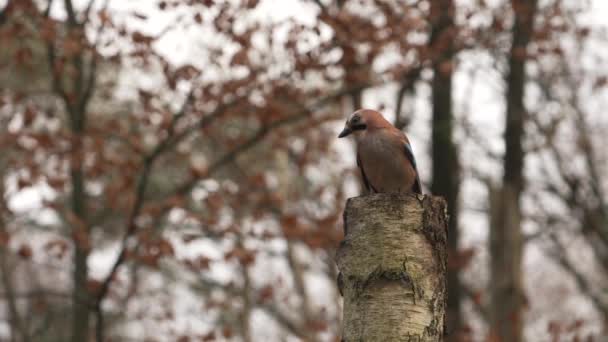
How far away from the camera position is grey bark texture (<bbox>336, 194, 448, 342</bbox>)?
3.12m

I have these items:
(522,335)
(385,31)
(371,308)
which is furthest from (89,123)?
(371,308)

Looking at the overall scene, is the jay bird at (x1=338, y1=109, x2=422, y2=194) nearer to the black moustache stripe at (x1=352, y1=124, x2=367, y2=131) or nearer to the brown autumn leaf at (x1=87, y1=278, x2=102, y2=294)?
the black moustache stripe at (x1=352, y1=124, x2=367, y2=131)

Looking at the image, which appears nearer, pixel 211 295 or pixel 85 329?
pixel 85 329

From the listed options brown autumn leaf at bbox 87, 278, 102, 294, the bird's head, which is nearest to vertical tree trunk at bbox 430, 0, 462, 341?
the bird's head

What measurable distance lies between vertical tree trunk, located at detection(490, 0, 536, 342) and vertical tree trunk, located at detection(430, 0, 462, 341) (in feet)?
1.74

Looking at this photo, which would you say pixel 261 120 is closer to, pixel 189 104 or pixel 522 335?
pixel 189 104

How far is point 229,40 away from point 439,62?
2841mm

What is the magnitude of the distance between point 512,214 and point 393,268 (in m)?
7.62

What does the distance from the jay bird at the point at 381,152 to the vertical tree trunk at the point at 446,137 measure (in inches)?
124

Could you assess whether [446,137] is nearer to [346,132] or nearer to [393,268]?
[346,132]

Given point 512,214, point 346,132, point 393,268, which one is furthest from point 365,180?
point 512,214

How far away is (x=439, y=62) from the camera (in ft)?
32.4

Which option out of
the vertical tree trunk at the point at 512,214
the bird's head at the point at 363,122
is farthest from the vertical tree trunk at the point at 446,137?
the bird's head at the point at 363,122

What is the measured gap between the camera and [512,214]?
10.4 m
